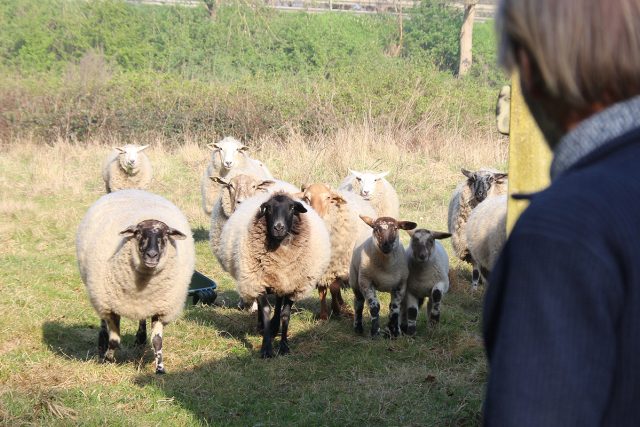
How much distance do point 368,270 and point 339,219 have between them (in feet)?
3.66

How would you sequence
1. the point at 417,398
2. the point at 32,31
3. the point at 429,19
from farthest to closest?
the point at 429,19 < the point at 32,31 < the point at 417,398

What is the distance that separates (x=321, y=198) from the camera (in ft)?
31.1

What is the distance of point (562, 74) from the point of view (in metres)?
1.15

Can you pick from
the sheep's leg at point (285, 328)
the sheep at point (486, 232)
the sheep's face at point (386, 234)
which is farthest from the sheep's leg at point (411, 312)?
the sheep's leg at point (285, 328)

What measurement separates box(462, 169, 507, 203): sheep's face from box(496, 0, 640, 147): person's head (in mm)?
10197

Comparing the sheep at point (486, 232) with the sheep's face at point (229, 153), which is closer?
the sheep at point (486, 232)

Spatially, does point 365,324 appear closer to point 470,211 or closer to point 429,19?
point 470,211

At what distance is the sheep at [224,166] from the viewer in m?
13.0

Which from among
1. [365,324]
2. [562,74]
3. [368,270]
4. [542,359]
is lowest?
[365,324]

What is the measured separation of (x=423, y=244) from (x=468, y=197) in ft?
10.3

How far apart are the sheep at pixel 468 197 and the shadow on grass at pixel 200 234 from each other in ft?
12.6

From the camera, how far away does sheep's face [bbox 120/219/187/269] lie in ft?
23.0

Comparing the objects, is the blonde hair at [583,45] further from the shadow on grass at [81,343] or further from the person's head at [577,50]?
the shadow on grass at [81,343]

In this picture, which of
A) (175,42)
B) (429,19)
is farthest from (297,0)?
(429,19)
